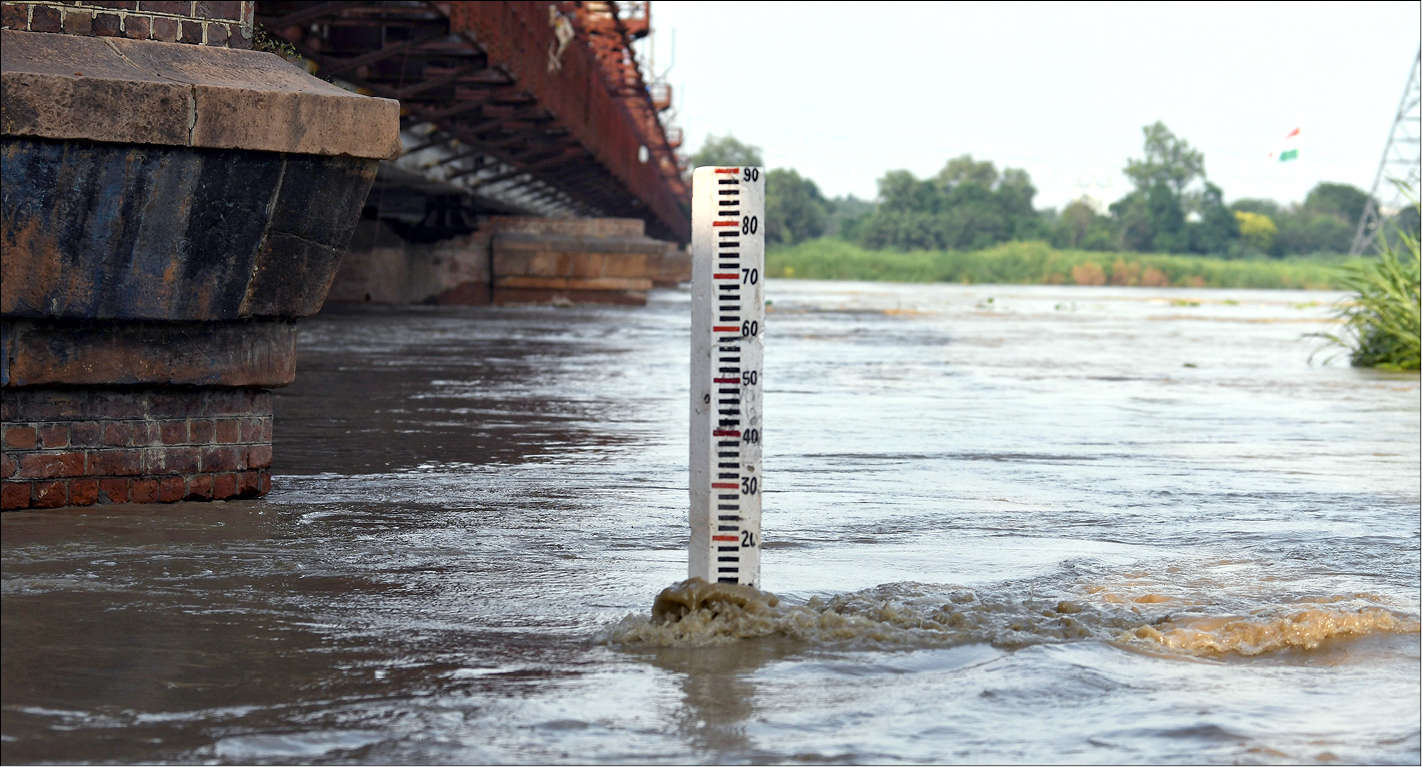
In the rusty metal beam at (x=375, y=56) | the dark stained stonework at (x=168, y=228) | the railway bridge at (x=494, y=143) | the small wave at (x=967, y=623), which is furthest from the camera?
the railway bridge at (x=494, y=143)

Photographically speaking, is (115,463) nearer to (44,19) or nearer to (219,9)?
(44,19)

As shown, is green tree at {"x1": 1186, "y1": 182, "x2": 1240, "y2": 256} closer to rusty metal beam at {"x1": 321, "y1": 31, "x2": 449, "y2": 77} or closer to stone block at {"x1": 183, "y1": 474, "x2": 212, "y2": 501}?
rusty metal beam at {"x1": 321, "y1": 31, "x2": 449, "y2": 77}

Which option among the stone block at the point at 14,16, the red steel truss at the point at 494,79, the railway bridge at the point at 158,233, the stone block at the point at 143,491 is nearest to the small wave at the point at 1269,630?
the railway bridge at the point at 158,233

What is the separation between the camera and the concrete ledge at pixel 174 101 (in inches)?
202

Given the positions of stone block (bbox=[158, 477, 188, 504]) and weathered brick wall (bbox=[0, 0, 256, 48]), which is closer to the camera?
weathered brick wall (bbox=[0, 0, 256, 48])

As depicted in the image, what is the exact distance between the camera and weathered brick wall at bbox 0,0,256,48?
222 inches

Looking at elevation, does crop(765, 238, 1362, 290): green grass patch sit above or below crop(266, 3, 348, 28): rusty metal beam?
below

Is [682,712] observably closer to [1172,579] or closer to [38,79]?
[1172,579]

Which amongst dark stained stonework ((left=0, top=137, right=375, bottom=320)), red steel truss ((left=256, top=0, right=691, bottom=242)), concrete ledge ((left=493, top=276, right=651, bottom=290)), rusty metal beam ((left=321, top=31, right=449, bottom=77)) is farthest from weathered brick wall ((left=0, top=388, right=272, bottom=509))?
concrete ledge ((left=493, top=276, right=651, bottom=290))

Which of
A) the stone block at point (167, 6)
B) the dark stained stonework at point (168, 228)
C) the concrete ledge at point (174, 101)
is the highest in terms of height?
the stone block at point (167, 6)

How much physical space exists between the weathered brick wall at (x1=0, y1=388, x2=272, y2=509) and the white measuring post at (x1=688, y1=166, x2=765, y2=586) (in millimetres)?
2189

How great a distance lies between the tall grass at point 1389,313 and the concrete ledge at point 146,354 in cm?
1342

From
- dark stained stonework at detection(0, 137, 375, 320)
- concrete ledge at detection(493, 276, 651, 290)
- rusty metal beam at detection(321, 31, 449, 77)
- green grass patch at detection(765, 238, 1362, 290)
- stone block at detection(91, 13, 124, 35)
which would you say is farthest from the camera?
green grass patch at detection(765, 238, 1362, 290)

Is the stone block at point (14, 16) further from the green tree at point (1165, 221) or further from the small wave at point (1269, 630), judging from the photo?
the green tree at point (1165, 221)
